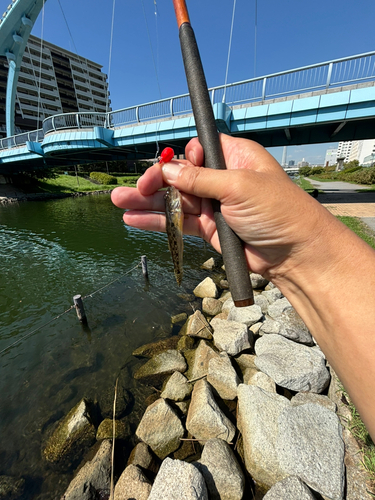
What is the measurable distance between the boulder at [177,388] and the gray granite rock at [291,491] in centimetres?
273

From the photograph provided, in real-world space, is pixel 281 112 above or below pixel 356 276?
above

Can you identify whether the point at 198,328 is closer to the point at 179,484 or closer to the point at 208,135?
the point at 179,484

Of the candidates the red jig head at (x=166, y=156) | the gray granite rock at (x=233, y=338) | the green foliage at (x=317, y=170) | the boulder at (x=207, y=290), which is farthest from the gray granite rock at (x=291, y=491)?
the green foliage at (x=317, y=170)

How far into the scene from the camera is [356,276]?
192 centimetres

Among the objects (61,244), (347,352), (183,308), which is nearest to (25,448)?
(183,308)

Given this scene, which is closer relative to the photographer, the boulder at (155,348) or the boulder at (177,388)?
the boulder at (177,388)

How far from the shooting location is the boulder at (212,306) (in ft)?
30.0

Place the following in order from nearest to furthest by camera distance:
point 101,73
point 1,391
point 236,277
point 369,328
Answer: point 369,328
point 236,277
point 1,391
point 101,73

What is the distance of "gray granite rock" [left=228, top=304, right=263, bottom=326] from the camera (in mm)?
7285

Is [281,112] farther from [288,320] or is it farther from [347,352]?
[347,352]

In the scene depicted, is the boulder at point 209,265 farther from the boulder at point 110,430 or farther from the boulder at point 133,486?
the boulder at point 133,486

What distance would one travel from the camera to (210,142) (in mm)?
2436

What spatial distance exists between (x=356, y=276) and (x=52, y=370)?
28.1 ft

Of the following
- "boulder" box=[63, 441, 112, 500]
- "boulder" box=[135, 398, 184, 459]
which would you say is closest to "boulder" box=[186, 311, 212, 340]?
"boulder" box=[135, 398, 184, 459]
